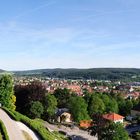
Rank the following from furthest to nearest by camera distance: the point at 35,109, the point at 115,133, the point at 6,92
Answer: the point at 35,109 → the point at 6,92 → the point at 115,133

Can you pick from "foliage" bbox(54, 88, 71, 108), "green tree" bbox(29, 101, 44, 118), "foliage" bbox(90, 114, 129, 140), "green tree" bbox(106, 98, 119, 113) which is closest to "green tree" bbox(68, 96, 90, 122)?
"green tree" bbox(106, 98, 119, 113)

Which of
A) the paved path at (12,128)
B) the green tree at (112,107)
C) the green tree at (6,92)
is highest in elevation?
the green tree at (6,92)

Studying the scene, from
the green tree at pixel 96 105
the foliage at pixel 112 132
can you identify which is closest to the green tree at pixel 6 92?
the foliage at pixel 112 132

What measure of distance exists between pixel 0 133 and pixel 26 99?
38381 millimetres

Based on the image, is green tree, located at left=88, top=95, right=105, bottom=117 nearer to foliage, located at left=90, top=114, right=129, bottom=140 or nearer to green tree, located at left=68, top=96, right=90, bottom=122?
green tree, located at left=68, top=96, right=90, bottom=122

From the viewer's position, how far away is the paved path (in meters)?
29.7

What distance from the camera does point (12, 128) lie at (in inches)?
1240

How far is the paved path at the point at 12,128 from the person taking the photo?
29733mm

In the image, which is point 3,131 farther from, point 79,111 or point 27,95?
point 79,111

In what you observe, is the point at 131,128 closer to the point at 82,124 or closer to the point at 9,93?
the point at 82,124

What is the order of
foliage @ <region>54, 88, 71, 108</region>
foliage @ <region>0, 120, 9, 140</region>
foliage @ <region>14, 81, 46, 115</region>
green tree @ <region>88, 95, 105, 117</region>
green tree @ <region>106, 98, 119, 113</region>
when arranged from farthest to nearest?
1. foliage @ <region>54, 88, 71, 108</region>
2. green tree @ <region>106, 98, 119, 113</region>
3. green tree @ <region>88, 95, 105, 117</region>
4. foliage @ <region>14, 81, 46, 115</region>
5. foliage @ <region>0, 120, 9, 140</region>

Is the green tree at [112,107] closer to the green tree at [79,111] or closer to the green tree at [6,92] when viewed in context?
the green tree at [79,111]

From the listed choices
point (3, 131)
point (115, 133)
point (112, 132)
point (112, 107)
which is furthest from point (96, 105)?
point (3, 131)

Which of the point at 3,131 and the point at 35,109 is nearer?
the point at 3,131
